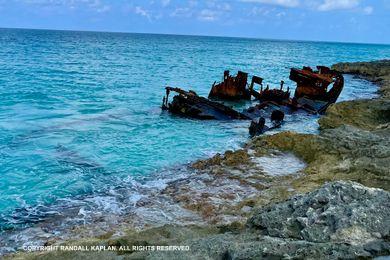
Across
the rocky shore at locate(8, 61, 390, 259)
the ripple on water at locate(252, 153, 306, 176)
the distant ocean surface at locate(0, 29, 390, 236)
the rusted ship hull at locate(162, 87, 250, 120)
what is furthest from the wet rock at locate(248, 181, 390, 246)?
the rusted ship hull at locate(162, 87, 250, 120)

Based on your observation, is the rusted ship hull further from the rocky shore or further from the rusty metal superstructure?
the rocky shore

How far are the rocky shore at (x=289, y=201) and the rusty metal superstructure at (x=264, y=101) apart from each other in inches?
197

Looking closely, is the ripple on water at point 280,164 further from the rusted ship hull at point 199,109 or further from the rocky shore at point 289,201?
the rusted ship hull at point 199,109

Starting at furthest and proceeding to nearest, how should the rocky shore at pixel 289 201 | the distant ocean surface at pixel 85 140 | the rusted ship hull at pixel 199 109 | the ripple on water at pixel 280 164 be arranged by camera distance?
the rusted ship hull at pixel 199 109, the ripple on water at pixel 280 164, the distant ocean surface at pixel 85 140, the rocky shore at pixel 289 201

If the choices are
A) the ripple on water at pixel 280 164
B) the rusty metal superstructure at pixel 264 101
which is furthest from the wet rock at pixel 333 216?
the rusty metal superstructure at pixel 264 101

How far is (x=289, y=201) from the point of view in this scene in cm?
691

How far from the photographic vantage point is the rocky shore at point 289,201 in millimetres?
5539

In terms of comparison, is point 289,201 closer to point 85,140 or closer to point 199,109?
point 85,140

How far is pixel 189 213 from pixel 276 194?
2256mm

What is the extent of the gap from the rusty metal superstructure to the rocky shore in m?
5.01

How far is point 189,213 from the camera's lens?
9.31 metres

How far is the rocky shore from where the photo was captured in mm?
5539

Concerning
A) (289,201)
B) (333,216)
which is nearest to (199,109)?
(289,201)

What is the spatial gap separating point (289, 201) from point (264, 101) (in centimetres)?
2062
